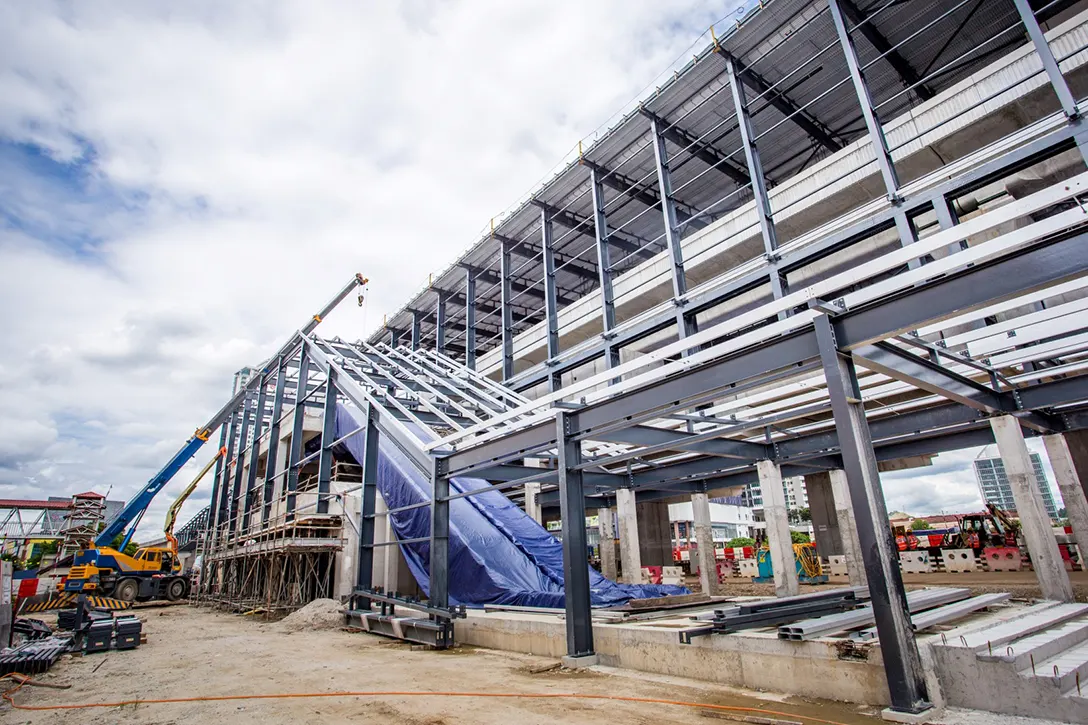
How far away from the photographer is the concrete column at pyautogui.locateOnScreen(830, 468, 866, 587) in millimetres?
14930

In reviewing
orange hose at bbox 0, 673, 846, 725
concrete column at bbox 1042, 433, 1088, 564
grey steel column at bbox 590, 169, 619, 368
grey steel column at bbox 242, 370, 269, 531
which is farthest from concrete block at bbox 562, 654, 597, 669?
grey steel column at bbox 242, 370, 269, 531

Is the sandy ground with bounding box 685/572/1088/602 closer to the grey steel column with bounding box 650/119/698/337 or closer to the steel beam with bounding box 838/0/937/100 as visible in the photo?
the grey steel column with bounding box 650/119/698/337

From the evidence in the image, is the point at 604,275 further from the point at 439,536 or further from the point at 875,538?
the point at 875,538

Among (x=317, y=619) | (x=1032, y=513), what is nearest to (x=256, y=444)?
(x=317, y=619)

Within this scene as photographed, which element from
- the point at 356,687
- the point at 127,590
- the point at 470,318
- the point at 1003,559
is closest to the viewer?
the point at 356,687

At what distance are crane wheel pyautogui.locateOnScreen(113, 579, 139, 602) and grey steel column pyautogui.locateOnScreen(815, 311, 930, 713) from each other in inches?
1170

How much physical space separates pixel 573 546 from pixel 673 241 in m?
14.4

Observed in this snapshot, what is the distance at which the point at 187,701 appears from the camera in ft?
23.4

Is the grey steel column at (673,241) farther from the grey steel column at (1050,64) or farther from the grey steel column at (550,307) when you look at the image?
the grey steel column at (1050,64)

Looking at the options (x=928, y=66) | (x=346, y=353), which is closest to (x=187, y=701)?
(x=346, y=353)

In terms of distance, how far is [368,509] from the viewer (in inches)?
602

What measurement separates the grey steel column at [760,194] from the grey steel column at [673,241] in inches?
114

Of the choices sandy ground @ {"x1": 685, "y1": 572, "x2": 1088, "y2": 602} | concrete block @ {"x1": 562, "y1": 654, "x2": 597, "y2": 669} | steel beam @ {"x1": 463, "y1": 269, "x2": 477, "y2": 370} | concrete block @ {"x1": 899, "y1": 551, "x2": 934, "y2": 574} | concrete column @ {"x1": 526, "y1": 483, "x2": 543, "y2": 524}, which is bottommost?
concrete block @ {"x1": 562, "y1": 654, "x2": 597, "y2": 669}

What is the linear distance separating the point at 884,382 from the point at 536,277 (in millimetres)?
24211
